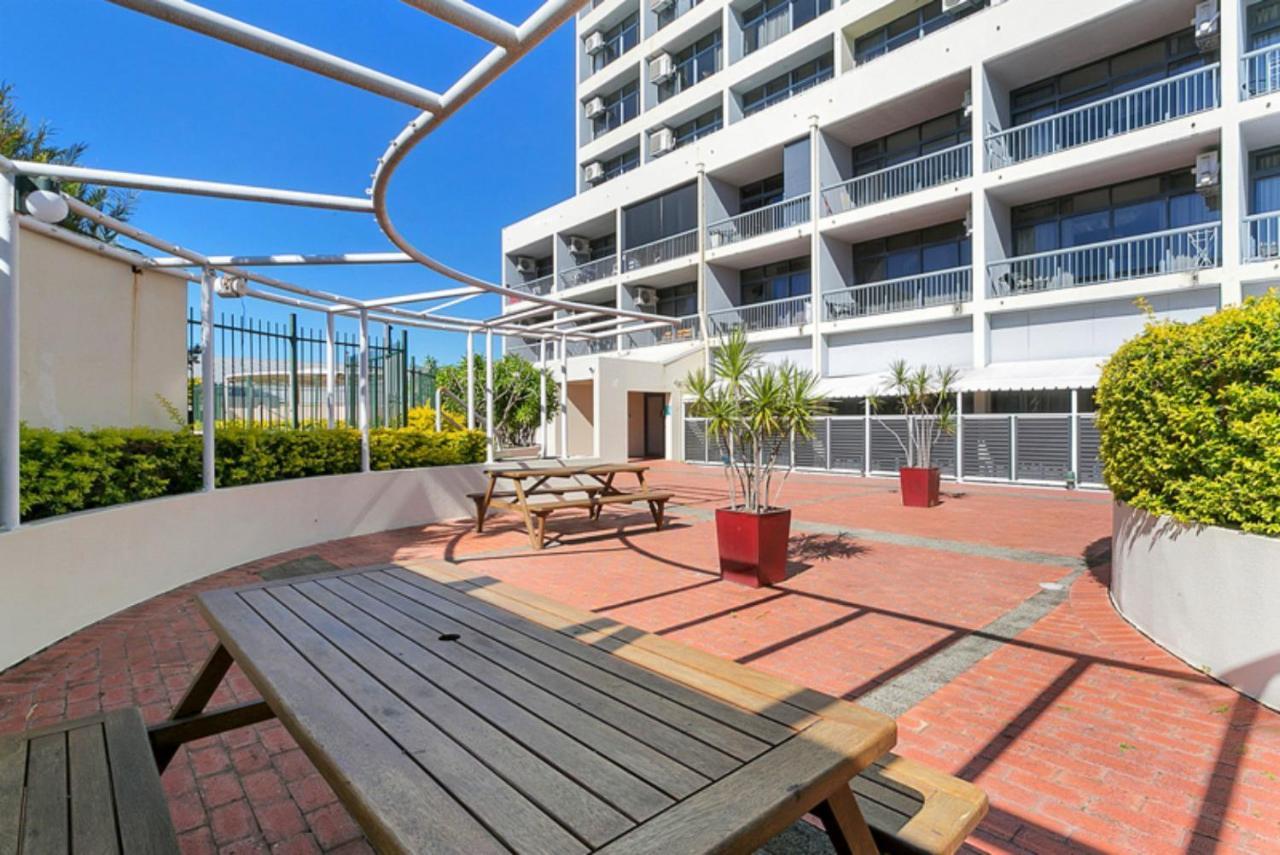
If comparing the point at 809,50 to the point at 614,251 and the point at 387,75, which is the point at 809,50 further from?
the point at 387,75

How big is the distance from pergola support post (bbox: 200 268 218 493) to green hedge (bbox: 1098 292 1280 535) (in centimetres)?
818

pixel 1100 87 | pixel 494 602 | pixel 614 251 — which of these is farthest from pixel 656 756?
pixel 614 251

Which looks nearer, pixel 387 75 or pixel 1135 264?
pixel 387 75

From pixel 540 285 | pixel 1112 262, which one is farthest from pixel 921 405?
pixel 540 285

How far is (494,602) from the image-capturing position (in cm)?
269

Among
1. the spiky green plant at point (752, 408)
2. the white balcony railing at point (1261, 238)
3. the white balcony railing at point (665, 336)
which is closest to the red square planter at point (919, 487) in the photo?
the spiky green plant at point (752, 408)

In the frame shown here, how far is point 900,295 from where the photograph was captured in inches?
748

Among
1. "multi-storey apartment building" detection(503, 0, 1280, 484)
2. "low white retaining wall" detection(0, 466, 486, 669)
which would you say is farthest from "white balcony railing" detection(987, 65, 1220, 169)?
"low white retaining wall" detection(0, 466, 486, 669)

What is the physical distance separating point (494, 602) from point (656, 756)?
144cm

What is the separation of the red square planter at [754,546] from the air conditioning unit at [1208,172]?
46.4 feet

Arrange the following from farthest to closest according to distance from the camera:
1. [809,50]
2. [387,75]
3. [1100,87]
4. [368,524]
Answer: [809,50], [1100,87], [368,524], [387,75]

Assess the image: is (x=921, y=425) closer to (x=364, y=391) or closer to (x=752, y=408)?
(x=752, y=408)

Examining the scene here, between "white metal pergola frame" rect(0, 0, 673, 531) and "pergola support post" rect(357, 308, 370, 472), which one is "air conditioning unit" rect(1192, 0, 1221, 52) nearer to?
"white metal pergola frame" rect(0, 0, 673, 531)

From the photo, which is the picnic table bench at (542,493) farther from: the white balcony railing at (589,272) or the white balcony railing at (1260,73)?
the white balcony railing at (589,272)
